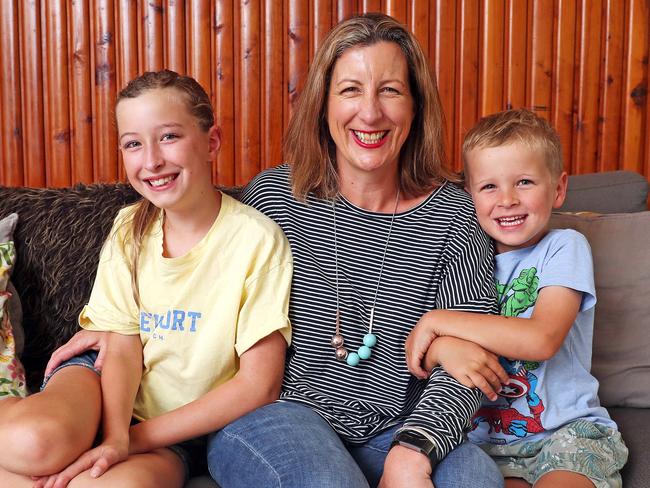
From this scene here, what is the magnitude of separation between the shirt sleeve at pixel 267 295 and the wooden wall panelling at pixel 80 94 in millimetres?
1320

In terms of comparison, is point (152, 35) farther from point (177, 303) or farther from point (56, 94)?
point (177, 303)

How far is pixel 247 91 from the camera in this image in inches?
98.0

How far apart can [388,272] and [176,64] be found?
1336 mm

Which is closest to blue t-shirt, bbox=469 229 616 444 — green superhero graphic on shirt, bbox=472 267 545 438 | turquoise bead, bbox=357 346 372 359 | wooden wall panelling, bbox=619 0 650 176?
green superhero graphic on shirt, bbox=472 267 545 438

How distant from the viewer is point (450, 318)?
1.41 m

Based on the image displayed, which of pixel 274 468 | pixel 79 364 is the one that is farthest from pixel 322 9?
pixel 274 468

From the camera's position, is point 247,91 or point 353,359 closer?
point 353,359

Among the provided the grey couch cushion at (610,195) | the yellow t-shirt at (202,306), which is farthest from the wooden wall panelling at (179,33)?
the grey couch cushion at (610,195)

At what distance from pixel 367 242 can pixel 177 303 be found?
1.33 ft

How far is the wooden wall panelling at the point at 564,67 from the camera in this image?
2438mm

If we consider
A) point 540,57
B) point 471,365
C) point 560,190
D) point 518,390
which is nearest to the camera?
point 471,365

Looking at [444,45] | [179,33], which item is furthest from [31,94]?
[444,45]

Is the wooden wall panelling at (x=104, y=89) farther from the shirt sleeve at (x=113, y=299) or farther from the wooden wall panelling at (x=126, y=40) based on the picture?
the shirt sleeve at (x=113, y=299)

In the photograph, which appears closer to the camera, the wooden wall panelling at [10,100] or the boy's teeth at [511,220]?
the boy's teeth at [511,220]
